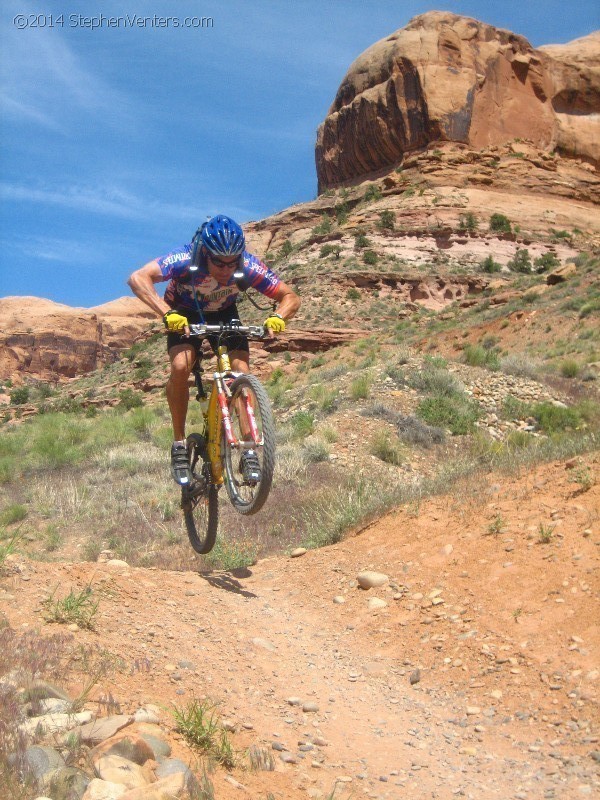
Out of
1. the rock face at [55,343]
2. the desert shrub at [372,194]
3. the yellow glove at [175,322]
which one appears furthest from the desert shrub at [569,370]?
the rock face at [55,343]

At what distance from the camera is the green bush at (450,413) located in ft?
40.5

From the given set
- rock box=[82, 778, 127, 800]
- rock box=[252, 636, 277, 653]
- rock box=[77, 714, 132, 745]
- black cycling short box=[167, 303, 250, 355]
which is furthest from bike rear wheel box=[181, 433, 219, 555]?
rock box=[82, 778, 127, 800]

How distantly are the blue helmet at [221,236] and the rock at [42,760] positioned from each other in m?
3.63

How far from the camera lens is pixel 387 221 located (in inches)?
1870

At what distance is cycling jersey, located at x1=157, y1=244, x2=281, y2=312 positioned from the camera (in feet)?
18.3

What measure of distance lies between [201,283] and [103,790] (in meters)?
4.01

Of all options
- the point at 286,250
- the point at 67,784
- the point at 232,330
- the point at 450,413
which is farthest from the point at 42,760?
the point at 286,250

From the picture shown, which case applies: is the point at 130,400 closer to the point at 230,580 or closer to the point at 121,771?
the point at 230,580

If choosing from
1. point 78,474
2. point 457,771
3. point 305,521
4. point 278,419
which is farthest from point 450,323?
point 457,771

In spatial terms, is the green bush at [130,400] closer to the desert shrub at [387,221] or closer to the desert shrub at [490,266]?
the desert shrub at [387,221]

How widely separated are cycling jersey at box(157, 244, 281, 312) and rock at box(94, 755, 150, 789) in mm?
3753

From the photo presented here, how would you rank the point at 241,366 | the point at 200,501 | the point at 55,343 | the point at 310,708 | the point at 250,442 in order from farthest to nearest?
the point at 55,343 < the point at 200,501 < the point at 241,366 < the point at 250,442 < the point at 310,708

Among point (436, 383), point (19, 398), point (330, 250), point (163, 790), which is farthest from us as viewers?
point (330, 250)

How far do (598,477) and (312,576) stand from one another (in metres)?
2.40
